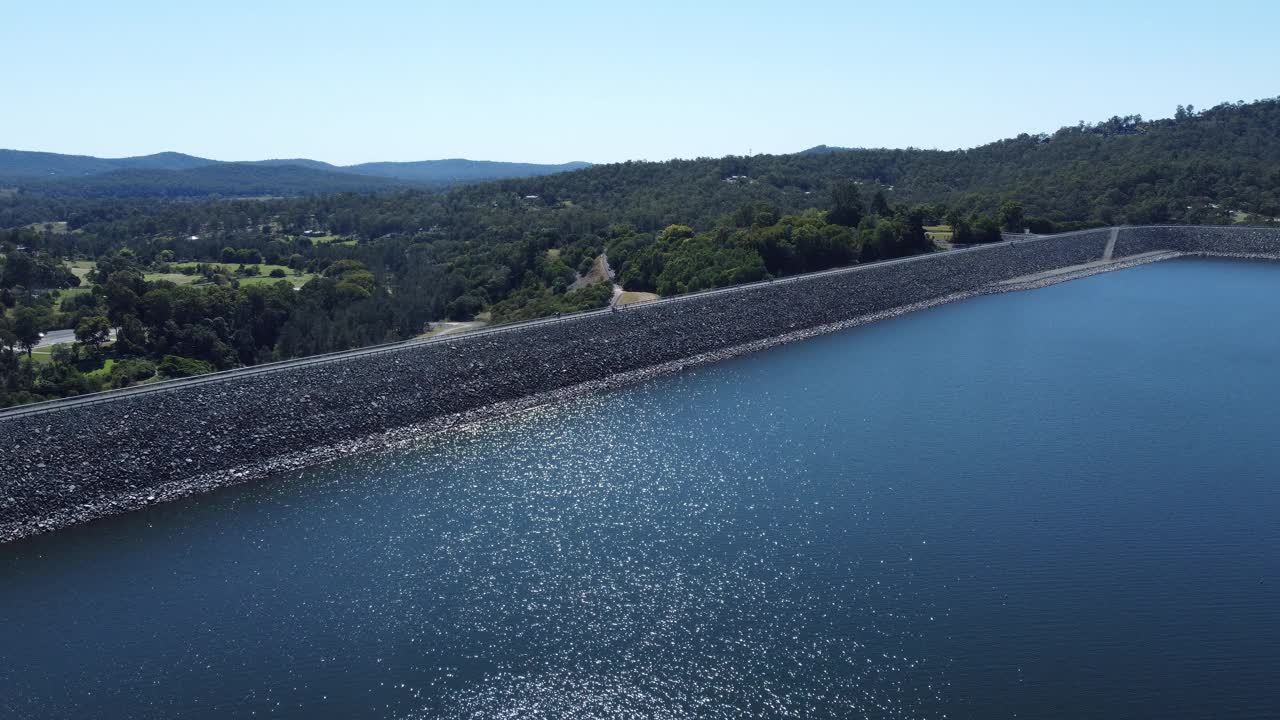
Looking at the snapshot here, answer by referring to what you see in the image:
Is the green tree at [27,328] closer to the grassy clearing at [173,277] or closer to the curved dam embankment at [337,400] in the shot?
the curved dam embankment at [337,400]

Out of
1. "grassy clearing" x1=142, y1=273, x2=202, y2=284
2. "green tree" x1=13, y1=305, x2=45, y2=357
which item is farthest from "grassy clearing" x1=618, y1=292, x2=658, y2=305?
"grassy clearing" x1=142, y1=273, x2=202, y2=284

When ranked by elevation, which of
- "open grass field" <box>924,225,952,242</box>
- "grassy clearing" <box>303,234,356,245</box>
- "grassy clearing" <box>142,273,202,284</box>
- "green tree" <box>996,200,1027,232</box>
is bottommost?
"grassy clearing" <box>142,273,202,284</box>

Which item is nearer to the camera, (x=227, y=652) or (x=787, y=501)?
(x=227, y=652)

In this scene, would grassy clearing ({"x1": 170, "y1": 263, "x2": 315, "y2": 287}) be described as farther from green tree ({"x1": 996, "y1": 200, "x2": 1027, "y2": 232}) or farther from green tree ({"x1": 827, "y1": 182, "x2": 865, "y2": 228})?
green tree ({"x1": 996, "y1": 200, "x2": 1027, "y2": 232})

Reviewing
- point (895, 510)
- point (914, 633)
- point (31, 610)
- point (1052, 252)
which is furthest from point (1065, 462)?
point (1052, 252)

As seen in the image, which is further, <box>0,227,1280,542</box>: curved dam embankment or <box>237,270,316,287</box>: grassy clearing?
<box>237,270,316,287</box>: grassy clearing

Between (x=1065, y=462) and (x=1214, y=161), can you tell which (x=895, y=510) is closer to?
(x=1065, y=462)

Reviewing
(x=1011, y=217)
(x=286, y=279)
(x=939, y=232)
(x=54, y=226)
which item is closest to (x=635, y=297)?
(x=286, y=279)
